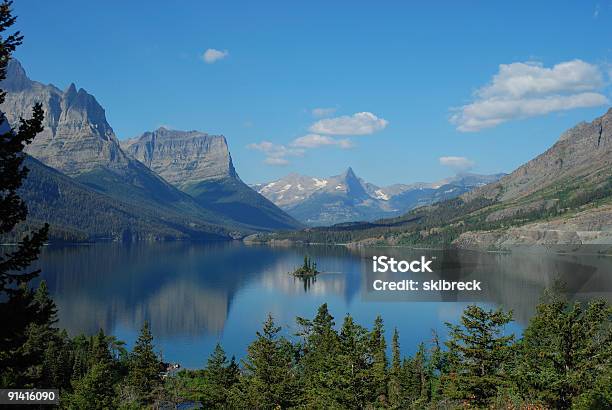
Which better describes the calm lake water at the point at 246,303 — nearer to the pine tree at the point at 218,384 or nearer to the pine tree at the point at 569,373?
the pine tree at the point at 218,384

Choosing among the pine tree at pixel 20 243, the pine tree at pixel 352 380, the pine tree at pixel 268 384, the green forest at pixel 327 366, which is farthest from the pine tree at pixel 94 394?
the pine tree at pixel 20 243

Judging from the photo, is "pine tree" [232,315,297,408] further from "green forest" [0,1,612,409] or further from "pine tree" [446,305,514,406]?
"pine tree" [446,305,514,406]

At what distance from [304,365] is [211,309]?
78095 mm

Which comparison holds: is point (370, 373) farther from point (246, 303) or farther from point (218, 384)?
point (246, 303)

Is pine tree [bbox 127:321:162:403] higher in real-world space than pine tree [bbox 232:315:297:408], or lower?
lower

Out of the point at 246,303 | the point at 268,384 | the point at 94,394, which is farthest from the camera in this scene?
the point at 246,303

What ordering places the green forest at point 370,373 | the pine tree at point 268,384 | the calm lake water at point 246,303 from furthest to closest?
the calm lake water at point 246,303 → the pine tree at point 268,384 → the green forest at point 370,373

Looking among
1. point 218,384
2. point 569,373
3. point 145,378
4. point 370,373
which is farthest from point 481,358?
point 145,378

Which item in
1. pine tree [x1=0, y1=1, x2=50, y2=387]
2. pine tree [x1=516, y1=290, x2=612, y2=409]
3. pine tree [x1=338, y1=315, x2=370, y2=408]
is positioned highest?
pine tree [x1=0, y1=1, x2=50, y2=387]

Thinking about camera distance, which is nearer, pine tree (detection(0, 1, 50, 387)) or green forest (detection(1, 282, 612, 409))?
pine tree (detection(0, 1, 50, 387))

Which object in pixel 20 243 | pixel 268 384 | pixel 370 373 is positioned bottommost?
pixel 268 384

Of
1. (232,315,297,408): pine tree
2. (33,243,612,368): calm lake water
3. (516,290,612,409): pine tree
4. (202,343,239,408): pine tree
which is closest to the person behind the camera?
(516,290,612,409): pine tree

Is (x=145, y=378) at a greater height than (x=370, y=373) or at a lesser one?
lesser

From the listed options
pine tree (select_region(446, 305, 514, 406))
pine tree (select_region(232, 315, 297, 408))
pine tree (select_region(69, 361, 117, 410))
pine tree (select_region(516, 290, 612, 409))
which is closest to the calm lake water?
pine tree (select_region(69, 361, 117, 410))
